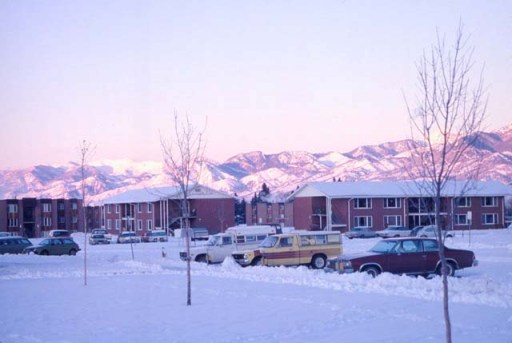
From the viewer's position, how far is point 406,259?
2306 centimetres

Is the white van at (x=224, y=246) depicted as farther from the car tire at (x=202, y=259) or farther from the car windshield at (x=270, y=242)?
the car windshield at (x=270, y=242)

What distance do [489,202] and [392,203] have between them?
44.3 ft

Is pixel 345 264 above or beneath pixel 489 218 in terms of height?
above

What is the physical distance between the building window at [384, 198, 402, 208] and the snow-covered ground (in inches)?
1958

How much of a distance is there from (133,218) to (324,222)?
27427 millimetres

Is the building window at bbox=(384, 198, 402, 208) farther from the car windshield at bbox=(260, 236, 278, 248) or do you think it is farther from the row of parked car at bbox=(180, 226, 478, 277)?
the car windshield at bbox=(260, 236, 278, 248)

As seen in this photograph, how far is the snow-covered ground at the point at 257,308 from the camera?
43.0 ft

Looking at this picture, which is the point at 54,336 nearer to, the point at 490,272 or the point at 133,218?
the point at 490,272

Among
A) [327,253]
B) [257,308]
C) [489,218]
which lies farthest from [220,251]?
[489,218]

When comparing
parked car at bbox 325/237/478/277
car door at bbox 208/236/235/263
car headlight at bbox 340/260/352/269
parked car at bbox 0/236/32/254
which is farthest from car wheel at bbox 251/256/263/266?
parked car at bbox 0/236/32/254

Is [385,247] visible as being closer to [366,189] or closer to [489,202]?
[366,189]

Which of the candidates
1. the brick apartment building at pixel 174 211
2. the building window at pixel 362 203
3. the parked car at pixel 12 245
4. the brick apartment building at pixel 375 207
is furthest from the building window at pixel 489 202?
the parked car at pixel 12 245

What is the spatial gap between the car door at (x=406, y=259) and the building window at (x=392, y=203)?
53852 millimetres

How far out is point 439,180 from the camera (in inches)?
387
